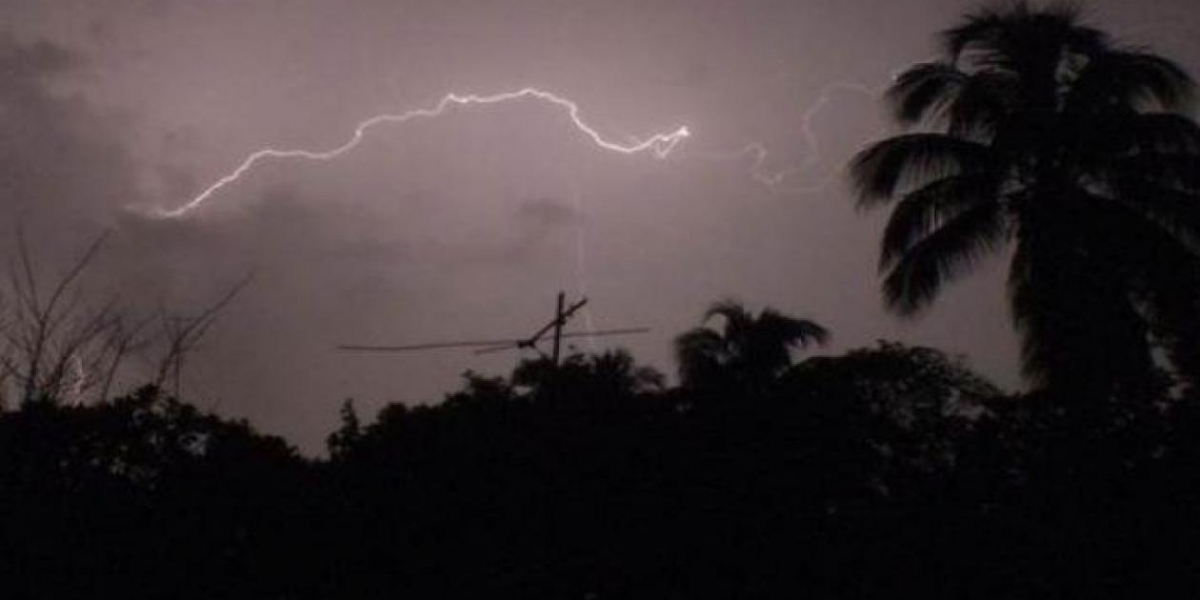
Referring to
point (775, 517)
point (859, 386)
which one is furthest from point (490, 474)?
point (859, 386)

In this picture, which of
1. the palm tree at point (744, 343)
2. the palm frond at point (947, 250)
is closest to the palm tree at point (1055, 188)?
the palm frond at point (947, 250)

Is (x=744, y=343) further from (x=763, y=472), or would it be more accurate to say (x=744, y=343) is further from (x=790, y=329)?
(x=763, y=472)

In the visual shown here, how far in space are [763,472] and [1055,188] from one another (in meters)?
6.89

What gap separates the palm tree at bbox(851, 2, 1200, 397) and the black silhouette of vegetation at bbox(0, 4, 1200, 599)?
0.14 ft

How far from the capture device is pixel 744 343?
83.3ft

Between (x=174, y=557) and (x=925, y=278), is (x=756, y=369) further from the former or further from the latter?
(x=174, y=557)

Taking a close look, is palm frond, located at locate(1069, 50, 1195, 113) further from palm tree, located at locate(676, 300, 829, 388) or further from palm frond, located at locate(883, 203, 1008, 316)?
palm tree, located at locate(676, 300, 829, 388)

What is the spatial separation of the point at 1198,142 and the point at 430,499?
1057 centimetres

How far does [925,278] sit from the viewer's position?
609 inches

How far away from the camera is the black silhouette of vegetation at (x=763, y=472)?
888 centimetres

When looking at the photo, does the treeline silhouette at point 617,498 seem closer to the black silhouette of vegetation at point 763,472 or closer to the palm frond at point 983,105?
the black silhouette of vegetation at point 763,472

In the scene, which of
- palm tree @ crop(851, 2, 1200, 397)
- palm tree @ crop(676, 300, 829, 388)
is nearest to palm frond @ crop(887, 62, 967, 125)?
palm tree @ crop(851, 2, 1200, 397)

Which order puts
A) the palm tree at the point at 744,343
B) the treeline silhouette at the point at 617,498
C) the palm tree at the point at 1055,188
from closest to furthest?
the treeline silhouette at the point at 617,498, the palm tree at the point at 1055,188, the palm tree at the point at 744,343

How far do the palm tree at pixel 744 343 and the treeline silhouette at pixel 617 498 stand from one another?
1195cm
